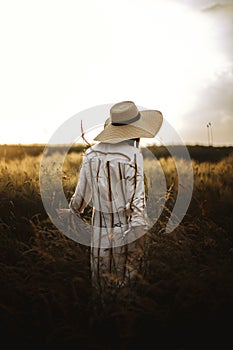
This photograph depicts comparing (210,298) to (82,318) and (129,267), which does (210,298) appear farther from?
(82,318)

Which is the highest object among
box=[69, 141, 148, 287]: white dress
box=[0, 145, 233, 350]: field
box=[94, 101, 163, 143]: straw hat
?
box=[94, 101, 163, 143]: straw hat

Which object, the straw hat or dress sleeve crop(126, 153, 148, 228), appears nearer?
dress sleeve crop(126, 153, 148, 228)

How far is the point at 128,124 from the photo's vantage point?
3.14 metres

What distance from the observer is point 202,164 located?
5.68 meters

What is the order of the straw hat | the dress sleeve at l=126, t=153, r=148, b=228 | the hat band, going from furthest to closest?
the hat band
the straw hat
the dress sleeve at l=126, t=153, r=148, b=228

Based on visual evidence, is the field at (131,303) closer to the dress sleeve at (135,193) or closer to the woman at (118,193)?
the woman at (118,193)

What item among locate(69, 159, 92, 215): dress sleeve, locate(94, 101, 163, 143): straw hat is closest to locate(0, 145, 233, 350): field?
locate(69, 159, 92, 215): dress sleeve

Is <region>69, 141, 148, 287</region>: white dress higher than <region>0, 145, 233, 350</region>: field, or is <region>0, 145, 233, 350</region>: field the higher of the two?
<region>69, 141, 148, 287</region>: white dress

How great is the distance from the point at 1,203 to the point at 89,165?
2.25m

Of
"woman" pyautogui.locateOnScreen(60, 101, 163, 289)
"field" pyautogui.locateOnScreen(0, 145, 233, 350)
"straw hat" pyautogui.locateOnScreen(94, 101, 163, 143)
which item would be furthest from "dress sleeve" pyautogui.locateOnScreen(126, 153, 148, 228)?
"field" pyautogui.locateOnScreen(0, 145, 233, 350)

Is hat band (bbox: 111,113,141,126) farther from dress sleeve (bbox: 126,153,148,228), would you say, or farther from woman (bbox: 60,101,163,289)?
dress sleeve (bbox: 126,153,148,228)

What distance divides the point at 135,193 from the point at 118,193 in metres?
0.15

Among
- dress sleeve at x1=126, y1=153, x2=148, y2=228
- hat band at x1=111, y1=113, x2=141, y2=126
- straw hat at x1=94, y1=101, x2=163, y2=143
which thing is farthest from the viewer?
hat band at x1=111, y1=113, x2=141, y2=126

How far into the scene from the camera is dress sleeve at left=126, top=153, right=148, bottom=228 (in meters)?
2.86
